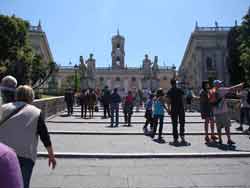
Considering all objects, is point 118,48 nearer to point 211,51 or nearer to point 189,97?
point 211,51

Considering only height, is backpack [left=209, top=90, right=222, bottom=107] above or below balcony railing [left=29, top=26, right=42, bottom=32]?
below

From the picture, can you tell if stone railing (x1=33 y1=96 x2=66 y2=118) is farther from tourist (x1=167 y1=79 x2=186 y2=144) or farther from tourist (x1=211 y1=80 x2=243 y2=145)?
tourist (x1=211 y1=80 x2=243 y2=145)

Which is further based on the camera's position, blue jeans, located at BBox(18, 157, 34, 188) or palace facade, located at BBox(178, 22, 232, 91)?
palace facade, located at BBox(178, 22, 232, 91)

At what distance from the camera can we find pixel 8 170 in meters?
1.57

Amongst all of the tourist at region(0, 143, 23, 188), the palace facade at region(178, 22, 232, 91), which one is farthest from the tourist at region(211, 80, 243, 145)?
the palace facade at region(178, 22, 232, 91)

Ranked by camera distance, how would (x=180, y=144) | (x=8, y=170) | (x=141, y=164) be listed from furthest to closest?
(x=180, y=144)
(x=141, y=164)
(x=8, y=170)

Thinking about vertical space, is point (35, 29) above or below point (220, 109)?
above

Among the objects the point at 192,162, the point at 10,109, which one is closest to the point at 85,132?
the point at 192,162

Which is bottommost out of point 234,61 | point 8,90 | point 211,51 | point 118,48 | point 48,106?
point 48,106

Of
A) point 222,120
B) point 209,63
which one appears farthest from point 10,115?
point 209,63

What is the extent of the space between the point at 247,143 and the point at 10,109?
8.46 metres

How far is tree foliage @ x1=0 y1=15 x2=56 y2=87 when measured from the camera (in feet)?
100

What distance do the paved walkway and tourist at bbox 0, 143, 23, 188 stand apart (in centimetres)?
416

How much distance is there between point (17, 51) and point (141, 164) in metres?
Answer: 28.5
